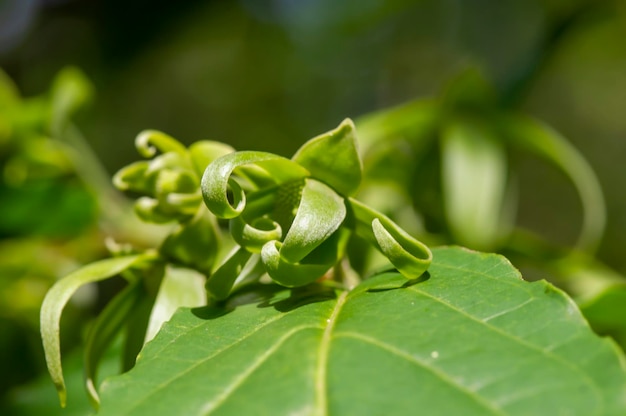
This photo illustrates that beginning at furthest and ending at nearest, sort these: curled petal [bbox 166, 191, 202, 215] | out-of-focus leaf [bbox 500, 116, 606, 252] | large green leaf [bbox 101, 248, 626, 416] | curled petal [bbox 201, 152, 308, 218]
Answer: out-of-focus leaf [bbox 500, 116, 606, 252] → curled petal [bbox 166, 191, 202, 215] → curled petal [bbox 201, 152, 308, 218] → large green leaf [bbox 101, 248, 626, 416]

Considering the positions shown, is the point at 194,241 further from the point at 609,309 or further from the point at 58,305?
the point at 609,309

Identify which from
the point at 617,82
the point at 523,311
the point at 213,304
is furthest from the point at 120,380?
the point at 617,82

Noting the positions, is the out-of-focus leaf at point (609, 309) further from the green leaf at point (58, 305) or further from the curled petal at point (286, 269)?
the green leaf at point (58, 305)

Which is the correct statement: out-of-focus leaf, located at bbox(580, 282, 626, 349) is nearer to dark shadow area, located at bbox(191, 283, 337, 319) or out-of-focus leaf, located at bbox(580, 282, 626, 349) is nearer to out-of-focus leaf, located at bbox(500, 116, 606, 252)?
dark shadow area, located at bbox(191, 283, 337, 319)

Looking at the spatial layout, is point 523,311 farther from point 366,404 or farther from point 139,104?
point 139,104

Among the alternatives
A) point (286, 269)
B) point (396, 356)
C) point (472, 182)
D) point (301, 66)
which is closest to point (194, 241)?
point (286, 269)

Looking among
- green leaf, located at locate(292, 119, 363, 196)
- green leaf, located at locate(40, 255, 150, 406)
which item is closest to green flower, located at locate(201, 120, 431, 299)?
green leaf, located at locate(292, 119, 363, 196)
